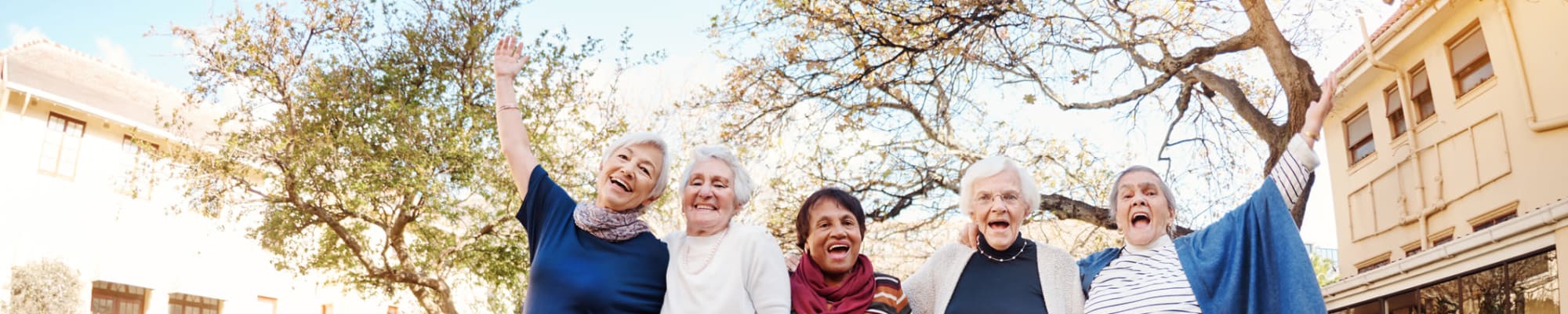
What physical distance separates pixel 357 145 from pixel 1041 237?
787 centimetres

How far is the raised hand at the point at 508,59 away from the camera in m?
3.76

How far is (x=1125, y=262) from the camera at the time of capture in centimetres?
359

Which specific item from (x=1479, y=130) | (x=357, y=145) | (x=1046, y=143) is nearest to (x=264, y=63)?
(x=357, y=145)

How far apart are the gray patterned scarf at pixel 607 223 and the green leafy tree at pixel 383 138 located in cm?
Answer: 1021

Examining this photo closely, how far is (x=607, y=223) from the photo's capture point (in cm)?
319

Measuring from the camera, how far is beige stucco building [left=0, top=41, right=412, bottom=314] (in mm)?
19156

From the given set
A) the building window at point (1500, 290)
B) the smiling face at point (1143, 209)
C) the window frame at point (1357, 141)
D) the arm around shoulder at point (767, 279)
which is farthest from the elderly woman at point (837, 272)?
the window frame at point (1357, 141)

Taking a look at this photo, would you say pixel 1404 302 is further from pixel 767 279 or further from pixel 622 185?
pixel 622 185

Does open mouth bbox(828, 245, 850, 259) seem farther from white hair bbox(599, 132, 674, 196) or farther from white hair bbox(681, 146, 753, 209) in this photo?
white hair bbox(599, 132, 674, 196)

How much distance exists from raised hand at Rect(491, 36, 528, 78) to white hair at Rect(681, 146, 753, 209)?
733 millimetres

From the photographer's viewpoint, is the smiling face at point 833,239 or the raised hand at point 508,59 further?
the raised hand at point 508,59

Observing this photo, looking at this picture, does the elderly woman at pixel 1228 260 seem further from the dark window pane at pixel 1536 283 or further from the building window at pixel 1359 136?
the building window at pixel 1359 136

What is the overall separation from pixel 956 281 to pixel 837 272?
1.50ft

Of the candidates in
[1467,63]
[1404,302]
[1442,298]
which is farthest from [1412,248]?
[1442,298]
